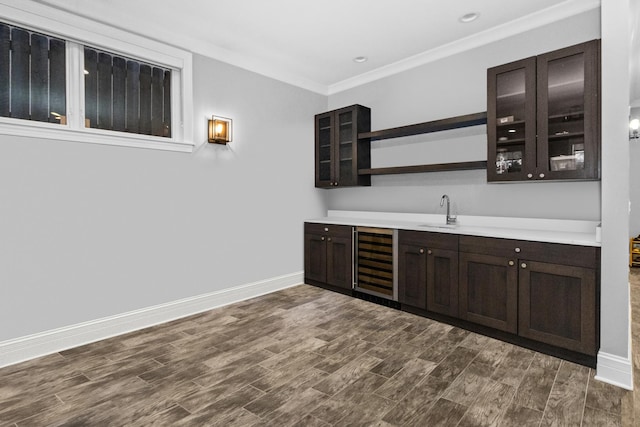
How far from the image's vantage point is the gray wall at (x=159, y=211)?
108 inches

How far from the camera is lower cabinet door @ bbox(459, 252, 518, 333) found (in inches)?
113

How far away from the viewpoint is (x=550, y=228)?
315 cm

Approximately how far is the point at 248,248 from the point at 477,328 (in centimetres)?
259

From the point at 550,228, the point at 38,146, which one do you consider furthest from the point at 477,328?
the point at 38,146

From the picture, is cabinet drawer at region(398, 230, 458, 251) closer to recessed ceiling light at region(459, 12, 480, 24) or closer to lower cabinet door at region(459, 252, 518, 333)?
lower cabinet door at region(459, 252, 518, 333)

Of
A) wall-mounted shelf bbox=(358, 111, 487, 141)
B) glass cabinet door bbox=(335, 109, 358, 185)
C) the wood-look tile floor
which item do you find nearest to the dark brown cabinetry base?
the wood-look tile floor

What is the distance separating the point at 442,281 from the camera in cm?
332

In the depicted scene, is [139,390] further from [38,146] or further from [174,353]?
[38,146]

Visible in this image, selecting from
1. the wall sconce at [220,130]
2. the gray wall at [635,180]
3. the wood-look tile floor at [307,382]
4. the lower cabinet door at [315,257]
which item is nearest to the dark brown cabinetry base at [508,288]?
the wood-look tile floor at [307,382]

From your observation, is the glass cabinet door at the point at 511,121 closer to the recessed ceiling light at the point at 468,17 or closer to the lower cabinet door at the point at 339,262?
the recessed ceiling light at the point at 468,17

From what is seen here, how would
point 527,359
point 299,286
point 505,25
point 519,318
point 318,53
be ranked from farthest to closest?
point 299,286
point 318,53
point 505,25
point 519,318
point 527,359

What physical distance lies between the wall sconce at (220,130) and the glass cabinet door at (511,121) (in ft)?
8.66

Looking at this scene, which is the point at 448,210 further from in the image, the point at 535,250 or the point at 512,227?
the point at 535,250

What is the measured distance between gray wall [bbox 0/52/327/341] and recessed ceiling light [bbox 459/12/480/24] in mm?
2227
